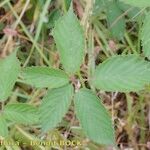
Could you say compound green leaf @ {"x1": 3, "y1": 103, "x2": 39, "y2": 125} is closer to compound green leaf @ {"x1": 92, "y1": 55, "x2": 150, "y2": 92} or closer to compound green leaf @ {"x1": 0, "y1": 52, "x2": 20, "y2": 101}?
compound green leaf @ {"x1": 0, "y1": 52, "x2": 20, "y2": 101}

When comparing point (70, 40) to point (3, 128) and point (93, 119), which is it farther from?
point (3, 128)

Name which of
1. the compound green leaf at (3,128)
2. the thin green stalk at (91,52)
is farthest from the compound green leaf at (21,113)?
the thin green stalk at (91,52)

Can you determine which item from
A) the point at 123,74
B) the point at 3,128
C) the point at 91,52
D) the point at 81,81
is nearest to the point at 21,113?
the point at 3,128

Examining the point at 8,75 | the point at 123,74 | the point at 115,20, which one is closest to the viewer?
the point at 123,74

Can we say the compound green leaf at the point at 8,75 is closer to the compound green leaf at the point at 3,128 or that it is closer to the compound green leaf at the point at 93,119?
the compound green leaf at the point at 3,128

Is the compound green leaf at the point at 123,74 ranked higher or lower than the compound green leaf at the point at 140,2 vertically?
lower

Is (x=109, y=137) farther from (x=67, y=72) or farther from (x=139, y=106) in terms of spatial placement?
(x=139, y=106)
